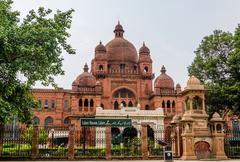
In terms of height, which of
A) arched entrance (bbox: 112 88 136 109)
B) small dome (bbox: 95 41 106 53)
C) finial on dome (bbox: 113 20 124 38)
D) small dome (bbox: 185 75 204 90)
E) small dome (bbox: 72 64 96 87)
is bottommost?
small dome (bbox: 185 75 204 90)

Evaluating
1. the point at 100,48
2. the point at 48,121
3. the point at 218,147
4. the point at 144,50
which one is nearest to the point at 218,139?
the point at 218,147

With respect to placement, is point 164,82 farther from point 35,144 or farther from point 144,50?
point 35,144

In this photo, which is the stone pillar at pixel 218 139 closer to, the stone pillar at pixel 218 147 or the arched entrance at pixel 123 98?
the stone pillar at pixel 218 147

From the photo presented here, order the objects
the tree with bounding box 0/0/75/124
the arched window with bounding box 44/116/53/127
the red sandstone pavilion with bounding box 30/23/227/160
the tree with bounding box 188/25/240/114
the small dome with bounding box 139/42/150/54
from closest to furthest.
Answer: the tree with bounding box 0/0/75/124 → the tree with bounding box 188/25/240/114 → the red sandstone pavilion with bounding box 30/23/227/160 → the arched window with bounding box 44/116/53/127 → the small dome with bounding box 139/42/150/54

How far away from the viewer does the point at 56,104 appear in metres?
52.6

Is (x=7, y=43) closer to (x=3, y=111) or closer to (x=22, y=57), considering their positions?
(x=22, y=57)

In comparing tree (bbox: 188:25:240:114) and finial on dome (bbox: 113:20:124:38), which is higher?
finial on dome (bbox: 113:20:124:38)

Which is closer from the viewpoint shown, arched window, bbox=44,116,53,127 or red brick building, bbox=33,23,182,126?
red brick building, bbox=33,23,182,126

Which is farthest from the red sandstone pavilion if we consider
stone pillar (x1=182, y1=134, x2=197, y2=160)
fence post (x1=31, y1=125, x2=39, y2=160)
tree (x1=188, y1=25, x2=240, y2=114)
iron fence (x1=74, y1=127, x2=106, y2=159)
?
fence post (x1=31, y1=125, x2=39, y2=160)

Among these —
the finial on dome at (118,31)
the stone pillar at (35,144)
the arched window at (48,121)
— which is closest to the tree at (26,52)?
the stone pillar at (35,144)

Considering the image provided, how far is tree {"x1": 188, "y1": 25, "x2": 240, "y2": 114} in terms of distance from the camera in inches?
977

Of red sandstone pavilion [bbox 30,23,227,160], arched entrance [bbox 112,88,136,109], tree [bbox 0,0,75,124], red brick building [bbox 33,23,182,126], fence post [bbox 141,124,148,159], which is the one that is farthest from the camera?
arched entrance [bbox 112,88,136,109]

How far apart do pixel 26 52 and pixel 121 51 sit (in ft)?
126

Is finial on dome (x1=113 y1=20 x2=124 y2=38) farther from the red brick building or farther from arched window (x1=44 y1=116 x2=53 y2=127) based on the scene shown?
arched window (x1=44 y1=116 x2=53 y2=127)
